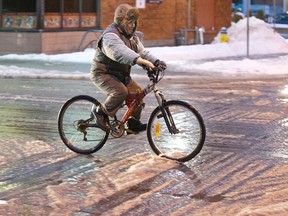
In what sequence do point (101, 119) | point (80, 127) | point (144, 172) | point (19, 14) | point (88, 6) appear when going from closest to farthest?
1. point (144, 172)
2. point (101, 119)
3. point (80, 127)
4. point (19, 14)
5. point (88, 6)

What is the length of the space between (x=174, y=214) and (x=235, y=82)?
37.7ft

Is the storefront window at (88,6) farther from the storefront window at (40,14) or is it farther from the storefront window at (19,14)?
the storefront window at (19,14)

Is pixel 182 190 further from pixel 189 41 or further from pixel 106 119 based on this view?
pixel 189 41

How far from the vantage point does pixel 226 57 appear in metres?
24.5

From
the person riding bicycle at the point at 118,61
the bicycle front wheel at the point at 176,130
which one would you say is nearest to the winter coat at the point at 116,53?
the person riding bicycle at the point at 118,61

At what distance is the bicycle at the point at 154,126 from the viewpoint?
745 cm

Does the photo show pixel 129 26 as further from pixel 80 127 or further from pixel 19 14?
pixel 19 14

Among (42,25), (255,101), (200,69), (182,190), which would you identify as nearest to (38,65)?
(42,25)

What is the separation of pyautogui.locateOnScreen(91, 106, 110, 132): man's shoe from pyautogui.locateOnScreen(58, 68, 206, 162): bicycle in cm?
6

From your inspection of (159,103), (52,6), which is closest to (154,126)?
(159,103)

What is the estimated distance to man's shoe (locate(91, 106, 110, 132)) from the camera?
780 centimetres

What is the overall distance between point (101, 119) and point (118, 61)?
0.88 meters

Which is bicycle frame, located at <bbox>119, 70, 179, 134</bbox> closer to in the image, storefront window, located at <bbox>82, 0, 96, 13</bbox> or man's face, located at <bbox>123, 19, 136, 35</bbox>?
man's face, located at <bbox>123, 19, 136, 35</bbox>

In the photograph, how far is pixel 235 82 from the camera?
16.8 m
